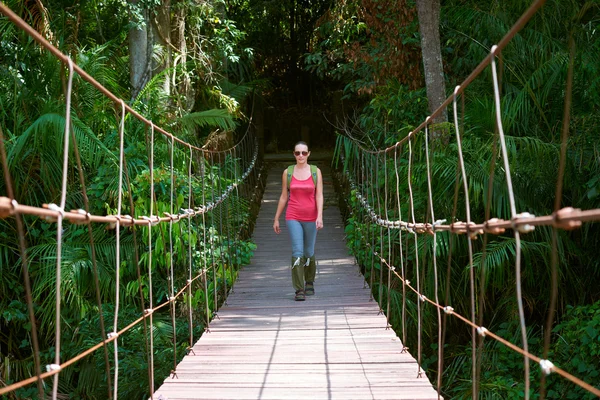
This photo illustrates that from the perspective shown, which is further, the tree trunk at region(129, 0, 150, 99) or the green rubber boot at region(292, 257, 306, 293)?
the tree trunk at region(129, 0, 150, 99)

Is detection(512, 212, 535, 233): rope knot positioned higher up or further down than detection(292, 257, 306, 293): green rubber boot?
higher up

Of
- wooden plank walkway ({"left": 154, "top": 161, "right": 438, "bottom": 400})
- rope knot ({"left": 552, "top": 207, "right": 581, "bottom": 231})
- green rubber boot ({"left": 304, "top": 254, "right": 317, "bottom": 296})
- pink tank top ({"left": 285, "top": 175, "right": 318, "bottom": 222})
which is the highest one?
rope knot ({"left": 552, "top": 207, "right": 581, "bottom": 231})

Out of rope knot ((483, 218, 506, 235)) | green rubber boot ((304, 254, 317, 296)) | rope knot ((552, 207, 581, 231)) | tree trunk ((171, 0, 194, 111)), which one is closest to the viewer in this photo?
rope knot ((552, 207, 581, 231))

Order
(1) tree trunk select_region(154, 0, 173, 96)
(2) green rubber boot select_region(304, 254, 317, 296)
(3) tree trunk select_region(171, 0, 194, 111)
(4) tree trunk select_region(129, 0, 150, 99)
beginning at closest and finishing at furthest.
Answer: (2) green rubber boot select_region(304, 254, 317, 296) → (4) tree trunk select_region(129, 0, 150, 99) → (1) tree trunk select_region(154, 0, 173, 96) → (3) tree trunk select_region(171, 0, 194, 111)

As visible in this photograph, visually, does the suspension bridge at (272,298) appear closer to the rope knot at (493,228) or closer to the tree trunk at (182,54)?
the rope knot at (493,228)

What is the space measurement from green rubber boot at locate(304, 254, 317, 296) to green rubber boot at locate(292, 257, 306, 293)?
49 millimetres

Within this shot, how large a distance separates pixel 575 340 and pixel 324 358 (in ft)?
6.34

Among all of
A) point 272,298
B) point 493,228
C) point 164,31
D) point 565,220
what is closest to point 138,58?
point 164,31

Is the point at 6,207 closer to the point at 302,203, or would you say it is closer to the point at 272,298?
the point at 302,203

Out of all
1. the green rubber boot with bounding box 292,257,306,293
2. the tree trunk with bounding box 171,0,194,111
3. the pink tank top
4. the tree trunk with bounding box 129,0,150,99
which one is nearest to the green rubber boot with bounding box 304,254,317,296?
the green rubber boot with bounding box 292,257,306,293

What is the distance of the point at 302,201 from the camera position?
4672 millimetres

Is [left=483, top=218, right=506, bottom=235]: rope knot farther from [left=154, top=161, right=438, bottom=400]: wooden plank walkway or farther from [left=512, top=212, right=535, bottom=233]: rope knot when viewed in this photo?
[left=154, top=161, right=438, bottom=400]: wooden plank walkway

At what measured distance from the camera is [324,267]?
260 inches

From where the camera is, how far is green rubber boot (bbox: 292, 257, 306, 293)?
4840 millimetres
